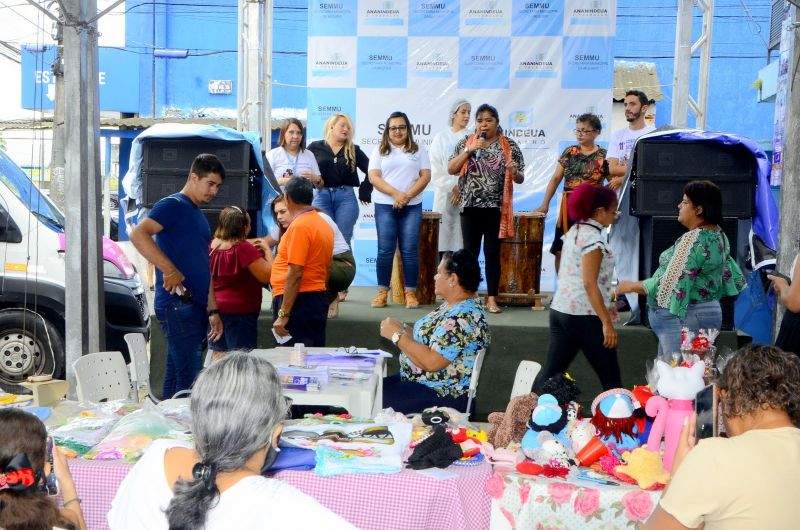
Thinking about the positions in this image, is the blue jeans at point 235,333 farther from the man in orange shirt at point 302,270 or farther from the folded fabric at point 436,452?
the folded fabric at point 436,452

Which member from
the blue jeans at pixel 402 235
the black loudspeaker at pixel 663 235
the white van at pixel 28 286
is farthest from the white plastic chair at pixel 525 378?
the white van at pixel 28 286

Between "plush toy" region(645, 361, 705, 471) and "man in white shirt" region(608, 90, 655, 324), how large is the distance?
395 centimetres

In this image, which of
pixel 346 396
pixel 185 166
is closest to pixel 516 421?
pixel 346 396

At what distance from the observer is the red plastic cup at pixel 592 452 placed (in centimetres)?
280

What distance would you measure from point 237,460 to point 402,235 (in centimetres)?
527

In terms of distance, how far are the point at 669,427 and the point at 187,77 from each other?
2039cm

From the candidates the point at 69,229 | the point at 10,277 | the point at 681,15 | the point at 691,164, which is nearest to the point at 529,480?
the point at 69,229

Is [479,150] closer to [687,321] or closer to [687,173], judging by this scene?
[687,173]

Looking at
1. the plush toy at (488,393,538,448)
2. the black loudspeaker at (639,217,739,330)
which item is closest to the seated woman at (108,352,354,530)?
the plush toy at (488,393,538,448)

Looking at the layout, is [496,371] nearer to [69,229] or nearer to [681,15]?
[69,229]

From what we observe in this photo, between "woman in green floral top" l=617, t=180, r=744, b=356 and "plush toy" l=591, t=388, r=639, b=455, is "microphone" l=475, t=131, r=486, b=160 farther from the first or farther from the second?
"plush toy" l=591, t=388, r=639, b=455

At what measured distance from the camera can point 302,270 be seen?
512cm

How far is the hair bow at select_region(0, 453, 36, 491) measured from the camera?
202 centimetres

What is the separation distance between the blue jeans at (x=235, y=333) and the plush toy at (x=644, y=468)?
3.08 m
